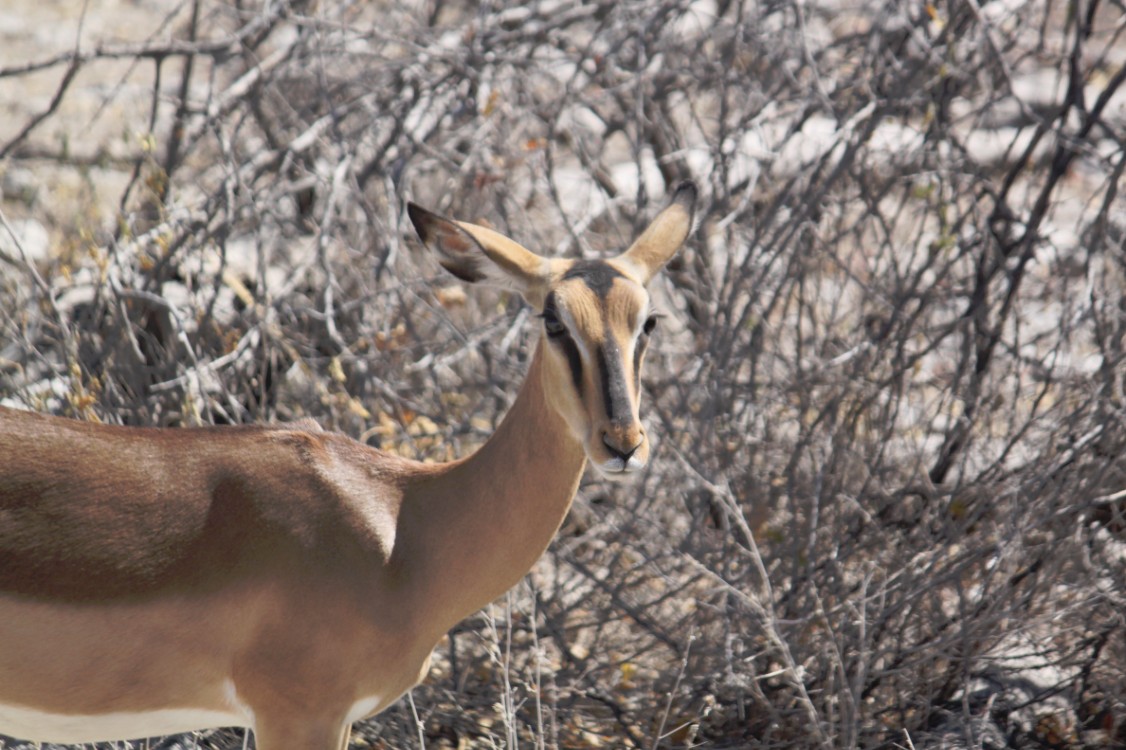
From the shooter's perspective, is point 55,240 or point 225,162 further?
point 55,240

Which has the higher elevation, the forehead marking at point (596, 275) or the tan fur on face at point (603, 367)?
the forehead marking at point (596, 275)

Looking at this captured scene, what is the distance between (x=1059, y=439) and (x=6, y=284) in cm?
443

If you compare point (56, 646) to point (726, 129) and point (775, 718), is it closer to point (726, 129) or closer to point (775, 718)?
point (775, 718)

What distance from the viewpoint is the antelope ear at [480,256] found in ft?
12.0

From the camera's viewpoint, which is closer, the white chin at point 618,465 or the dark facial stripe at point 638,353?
the white chin at point 618,465

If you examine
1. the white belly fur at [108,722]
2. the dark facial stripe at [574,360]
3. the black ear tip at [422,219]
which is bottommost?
the white belly fur at [108,722]

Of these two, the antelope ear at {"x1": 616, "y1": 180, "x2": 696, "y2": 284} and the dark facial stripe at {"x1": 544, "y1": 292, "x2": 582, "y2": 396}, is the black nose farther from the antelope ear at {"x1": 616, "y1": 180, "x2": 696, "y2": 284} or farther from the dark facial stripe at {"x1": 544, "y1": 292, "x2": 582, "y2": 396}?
the antelope ear at {"x1": 616, "y1": 180, "x2": 696, "y2": 284}

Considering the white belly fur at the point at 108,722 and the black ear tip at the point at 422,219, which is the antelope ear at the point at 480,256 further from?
the white belly fur at the point at 108,722

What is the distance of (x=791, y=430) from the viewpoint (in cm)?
623

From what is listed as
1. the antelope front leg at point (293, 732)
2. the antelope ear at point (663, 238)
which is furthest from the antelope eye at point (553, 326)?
the antelope front leg at point (293, 732)

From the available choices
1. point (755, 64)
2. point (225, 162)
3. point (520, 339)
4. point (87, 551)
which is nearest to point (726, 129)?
point (755, 64)

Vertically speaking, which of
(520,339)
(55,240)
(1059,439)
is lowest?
(1059,439)

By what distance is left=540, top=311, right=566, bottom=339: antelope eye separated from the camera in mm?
Result: 3492

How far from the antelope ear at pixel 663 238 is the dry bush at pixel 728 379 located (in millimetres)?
858
